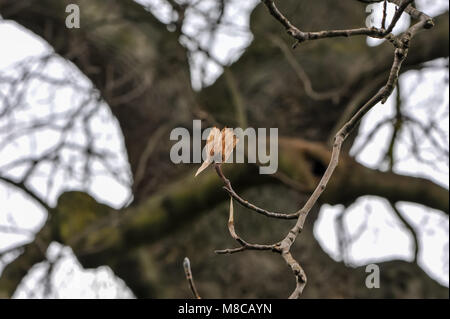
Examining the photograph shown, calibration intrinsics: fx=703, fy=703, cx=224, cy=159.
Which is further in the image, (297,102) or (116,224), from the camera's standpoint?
(297,102)

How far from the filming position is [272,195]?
3611mm

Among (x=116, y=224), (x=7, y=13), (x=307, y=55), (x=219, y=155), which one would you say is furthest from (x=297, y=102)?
(x=219, y=155)

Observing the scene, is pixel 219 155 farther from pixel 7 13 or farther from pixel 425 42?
pixel 7 13

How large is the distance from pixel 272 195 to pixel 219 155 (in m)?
2.27

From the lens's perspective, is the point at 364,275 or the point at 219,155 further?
the point at 364,275

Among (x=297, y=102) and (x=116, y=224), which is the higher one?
(x=297, y=102)

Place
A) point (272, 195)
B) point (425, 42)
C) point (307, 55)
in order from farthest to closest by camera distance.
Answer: point (307, 55) → point (272, 195) → point (425, 42)

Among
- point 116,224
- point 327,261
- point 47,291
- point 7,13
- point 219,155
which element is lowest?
point 47,291

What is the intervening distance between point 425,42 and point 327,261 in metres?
1.17

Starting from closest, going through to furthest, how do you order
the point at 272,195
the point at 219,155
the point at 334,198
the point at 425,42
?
the point at 219,155
the point at 334,198
the point at 425,42
the point at 272,195

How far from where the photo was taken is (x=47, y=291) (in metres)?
3.43

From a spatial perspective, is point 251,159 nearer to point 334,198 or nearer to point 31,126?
point 334,198
